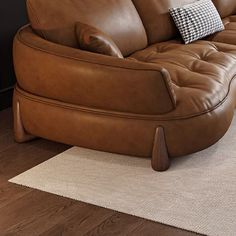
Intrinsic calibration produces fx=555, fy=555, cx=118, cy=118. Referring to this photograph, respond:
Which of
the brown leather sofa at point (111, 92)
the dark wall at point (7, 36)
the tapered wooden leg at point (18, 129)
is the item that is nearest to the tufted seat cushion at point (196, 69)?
the brown leather sofa at point (111, 92)

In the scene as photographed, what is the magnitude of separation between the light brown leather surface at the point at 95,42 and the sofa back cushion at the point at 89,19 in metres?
0.10

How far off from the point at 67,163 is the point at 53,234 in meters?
0.66

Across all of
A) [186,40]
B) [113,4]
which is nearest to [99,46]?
[113,4]

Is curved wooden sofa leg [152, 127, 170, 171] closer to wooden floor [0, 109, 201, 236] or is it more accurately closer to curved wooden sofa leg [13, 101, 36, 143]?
wooden floor [0, 109, 201, 236]

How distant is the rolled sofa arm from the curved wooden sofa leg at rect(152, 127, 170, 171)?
12 centimetres

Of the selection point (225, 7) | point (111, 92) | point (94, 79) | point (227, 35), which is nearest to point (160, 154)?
point (111, 92)

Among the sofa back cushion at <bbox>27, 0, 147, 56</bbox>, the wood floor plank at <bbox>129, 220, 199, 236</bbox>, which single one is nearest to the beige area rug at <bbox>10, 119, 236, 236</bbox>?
the wood floor plank at <bbox>129, 220, 199, 236</bbox>

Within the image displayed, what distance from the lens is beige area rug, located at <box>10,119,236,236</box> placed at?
2432 millimetres

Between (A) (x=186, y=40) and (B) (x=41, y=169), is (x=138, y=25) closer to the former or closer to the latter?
(A) (x=186, y=40)

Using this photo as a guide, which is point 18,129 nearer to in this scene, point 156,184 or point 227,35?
point 156,184

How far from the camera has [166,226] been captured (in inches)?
93.5

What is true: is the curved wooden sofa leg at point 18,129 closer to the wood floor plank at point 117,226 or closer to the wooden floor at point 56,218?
the wooden floor at point 56,218

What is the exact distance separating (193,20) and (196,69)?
628mm

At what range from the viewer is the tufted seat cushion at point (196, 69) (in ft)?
9.14
